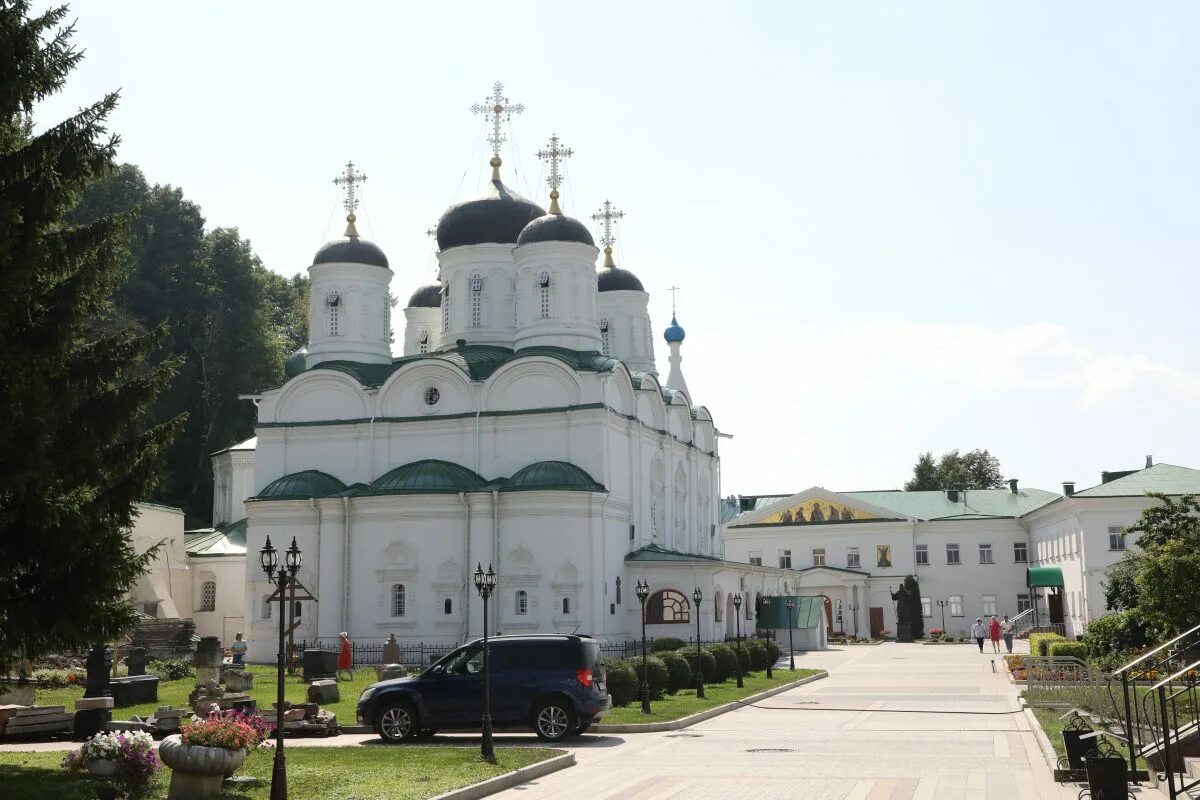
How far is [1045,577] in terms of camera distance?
57250 mm

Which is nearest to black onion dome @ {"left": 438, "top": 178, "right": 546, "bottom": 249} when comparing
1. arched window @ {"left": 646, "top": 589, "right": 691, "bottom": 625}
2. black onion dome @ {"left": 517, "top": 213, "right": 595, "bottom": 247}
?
black onion dome @ {"left": 517, "top": 213, "right": 595, "bottom": 247}

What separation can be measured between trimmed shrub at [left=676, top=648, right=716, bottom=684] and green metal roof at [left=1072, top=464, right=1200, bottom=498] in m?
28.3

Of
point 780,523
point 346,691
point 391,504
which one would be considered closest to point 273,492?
point 391,504

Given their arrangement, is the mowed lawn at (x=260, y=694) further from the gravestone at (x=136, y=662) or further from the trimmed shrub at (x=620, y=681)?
the trimmed shrub at (x=620, y=681)

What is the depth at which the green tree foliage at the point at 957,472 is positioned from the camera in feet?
297

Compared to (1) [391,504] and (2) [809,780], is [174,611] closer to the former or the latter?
(1) [391,504]

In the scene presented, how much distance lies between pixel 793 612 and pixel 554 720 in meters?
31.2

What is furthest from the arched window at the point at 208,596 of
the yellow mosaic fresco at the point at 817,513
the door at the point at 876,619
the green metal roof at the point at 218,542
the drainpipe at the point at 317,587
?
the door at the point at 876,619

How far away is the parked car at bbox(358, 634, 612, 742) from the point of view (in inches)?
755

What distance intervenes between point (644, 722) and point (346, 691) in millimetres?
8965

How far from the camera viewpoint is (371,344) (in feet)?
147

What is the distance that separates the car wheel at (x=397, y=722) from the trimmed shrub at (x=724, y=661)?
12.4 metres

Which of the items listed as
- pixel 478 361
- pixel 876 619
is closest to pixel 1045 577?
pixel 876 619

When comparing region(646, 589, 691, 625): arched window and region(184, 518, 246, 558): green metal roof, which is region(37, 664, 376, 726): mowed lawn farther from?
region(184, 518, 246, 558): green metal roof
